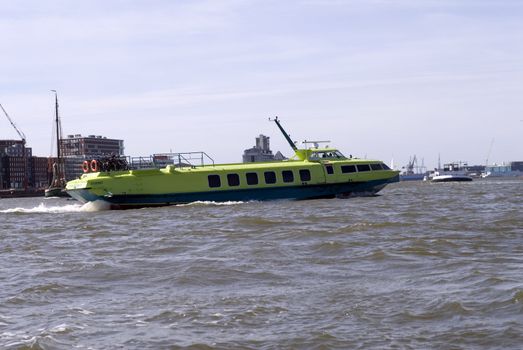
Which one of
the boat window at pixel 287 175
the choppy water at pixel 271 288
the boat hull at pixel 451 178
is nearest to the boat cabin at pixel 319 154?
the boat window at pixel 287 175

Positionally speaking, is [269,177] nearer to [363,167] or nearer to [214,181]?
[214,181]

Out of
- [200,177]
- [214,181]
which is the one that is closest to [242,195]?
[214,181]

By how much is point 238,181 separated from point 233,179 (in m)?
0.26

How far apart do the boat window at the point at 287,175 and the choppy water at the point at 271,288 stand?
52.9ft

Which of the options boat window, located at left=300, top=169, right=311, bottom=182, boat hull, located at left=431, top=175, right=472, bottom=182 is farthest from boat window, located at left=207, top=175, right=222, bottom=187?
boat hull, located at left=431, top=175, right=472, bottom=182

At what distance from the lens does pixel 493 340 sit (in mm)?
9242

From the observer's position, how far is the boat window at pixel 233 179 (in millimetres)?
39344

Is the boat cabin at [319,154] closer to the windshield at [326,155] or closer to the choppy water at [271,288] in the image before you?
the windshield at [326,155]

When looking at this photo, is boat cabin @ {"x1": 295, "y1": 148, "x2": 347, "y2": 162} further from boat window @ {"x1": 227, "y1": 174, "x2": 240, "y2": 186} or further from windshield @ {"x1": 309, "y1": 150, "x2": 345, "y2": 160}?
boat window @ {"x1": 227, "y1": 174, "x2": 240, "y2": 186}

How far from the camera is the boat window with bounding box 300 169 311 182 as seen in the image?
40.5 m

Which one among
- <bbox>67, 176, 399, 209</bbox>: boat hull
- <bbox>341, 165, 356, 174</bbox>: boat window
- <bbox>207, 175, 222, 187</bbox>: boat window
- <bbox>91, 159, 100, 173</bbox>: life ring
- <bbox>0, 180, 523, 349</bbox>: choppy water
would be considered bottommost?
<bbox>0, 180, 523, 349</bbox>: choppy water

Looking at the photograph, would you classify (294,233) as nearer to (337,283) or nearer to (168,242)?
(168,242)

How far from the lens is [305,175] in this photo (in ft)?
133

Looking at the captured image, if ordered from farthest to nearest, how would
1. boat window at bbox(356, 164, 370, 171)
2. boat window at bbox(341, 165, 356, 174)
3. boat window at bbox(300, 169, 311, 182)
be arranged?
boat window at bbox(356, 164, 370, 171) < boat window at bbox(341, 165, 356, 174) < boat window at bbox(300, 169, 311, 182)
